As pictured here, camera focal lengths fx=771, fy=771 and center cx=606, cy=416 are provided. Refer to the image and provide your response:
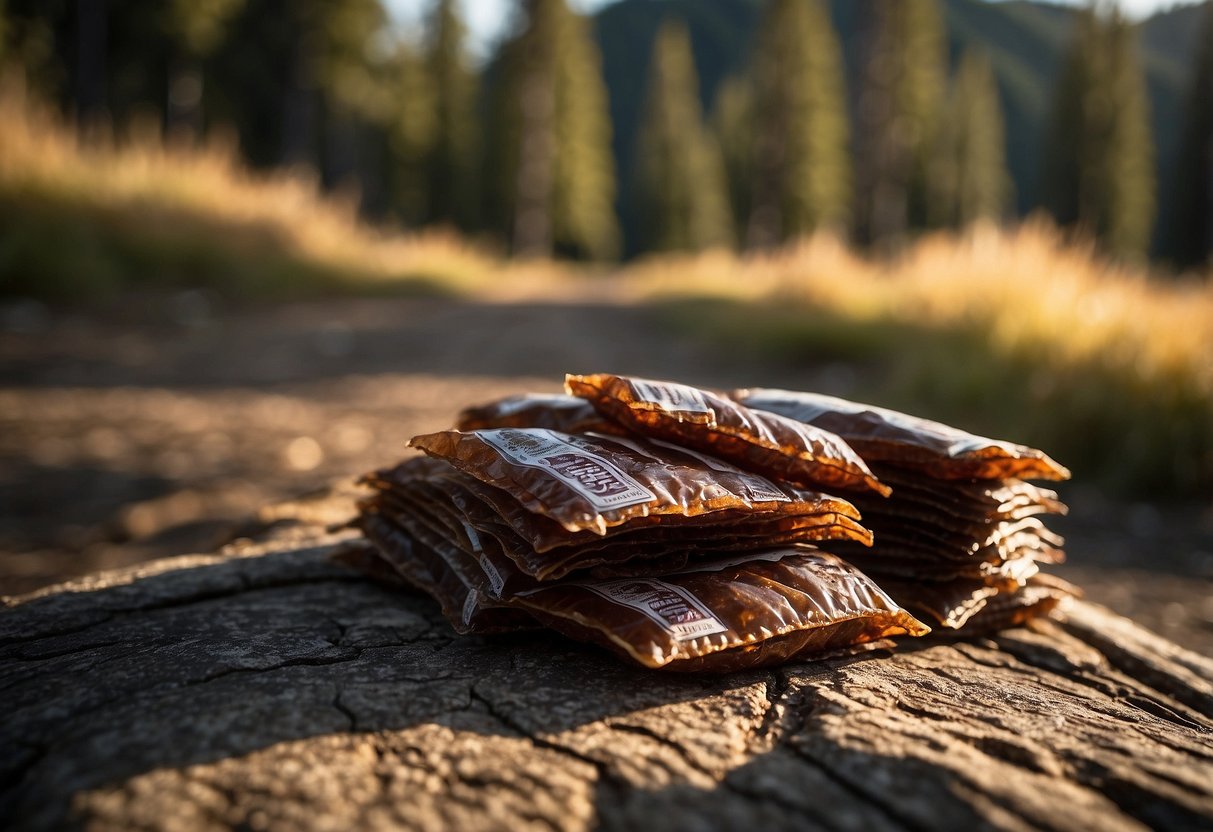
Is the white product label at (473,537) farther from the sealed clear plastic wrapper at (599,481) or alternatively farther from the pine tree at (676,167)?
the pine tree at (676,167)

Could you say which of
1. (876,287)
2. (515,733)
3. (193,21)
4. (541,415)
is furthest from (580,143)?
(515,733)

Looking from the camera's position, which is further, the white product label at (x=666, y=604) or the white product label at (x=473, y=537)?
the white product label at (x=473, y=537)

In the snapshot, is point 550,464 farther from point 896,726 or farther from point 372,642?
point 896,726

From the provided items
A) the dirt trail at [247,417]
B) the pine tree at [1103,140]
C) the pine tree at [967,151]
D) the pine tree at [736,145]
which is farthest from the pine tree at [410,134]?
the pine tree at [1103,140]

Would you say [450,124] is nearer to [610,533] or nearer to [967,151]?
[967,151]

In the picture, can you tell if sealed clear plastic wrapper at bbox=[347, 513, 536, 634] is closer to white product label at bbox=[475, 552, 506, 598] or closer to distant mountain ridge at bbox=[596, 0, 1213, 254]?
Answer: white product label at bbox=[475, 552, 506, 598]

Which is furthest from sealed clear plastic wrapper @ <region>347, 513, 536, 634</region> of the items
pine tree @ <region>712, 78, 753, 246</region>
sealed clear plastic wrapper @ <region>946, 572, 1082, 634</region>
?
pine tree @ <region>712, 78, 753, 246</region>
